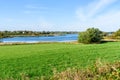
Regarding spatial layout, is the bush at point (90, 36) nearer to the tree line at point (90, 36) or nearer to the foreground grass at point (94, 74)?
the tree line at point (90, 36)

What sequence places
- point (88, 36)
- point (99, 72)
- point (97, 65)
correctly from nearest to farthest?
point (99, 72), point (97, 65), point (88, 36)

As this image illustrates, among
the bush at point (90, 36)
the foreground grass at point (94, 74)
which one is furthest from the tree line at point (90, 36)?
the foreground grass at point (94, 74)

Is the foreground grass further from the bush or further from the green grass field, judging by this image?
the bush

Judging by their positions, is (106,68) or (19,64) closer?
(106,68)

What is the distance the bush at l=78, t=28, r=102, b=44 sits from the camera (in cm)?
5591

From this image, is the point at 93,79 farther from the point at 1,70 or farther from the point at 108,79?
the point at 1,70

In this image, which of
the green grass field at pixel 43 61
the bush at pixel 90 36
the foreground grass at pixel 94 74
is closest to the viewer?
the foreground grass at pixel 94 74

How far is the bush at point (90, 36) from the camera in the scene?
2201 inches

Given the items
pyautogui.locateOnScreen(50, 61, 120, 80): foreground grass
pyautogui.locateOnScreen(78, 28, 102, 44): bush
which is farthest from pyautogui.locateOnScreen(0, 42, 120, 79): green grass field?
pyautogui.locateOnScreen(78, 28, 102, 44): bush

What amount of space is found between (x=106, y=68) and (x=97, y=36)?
49405 mm

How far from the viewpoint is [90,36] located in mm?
56188

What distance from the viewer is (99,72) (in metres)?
7.34

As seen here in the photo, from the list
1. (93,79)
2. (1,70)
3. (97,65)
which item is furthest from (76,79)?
(1,70)

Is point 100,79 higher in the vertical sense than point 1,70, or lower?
higher
